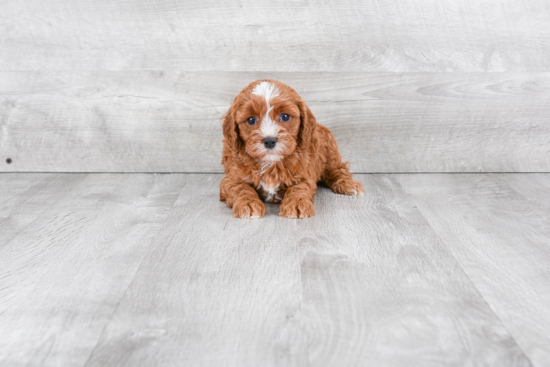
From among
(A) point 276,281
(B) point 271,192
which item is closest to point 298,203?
(B) point 271,192

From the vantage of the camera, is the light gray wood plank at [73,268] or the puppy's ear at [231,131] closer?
the light gray wood plank at [73,268]

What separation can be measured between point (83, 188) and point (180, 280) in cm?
134

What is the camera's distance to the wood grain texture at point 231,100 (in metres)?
2.94

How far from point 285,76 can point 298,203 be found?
0.93 metres

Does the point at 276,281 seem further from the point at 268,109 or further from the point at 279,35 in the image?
the point at 279,35

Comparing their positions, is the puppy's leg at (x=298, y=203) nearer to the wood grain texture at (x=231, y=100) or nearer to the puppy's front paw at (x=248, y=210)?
the puppy's front paw at (x=248, y=210)

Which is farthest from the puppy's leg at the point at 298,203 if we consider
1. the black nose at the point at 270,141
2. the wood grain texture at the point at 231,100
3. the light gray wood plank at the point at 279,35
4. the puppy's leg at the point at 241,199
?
the light gray wood plank at the point at 279,35

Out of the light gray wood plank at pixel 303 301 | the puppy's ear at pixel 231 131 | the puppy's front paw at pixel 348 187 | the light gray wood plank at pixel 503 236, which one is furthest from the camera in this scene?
the puppy's front paw at pixel 348 187

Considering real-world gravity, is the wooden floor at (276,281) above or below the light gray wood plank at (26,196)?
above

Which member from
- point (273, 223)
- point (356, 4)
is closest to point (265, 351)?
point (273, 223)

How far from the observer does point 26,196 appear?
8.73 ft

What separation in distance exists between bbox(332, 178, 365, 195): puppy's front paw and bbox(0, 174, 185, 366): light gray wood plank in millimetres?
844

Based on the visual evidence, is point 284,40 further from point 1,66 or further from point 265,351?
point 265,351

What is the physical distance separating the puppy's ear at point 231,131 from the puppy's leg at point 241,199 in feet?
0.58
